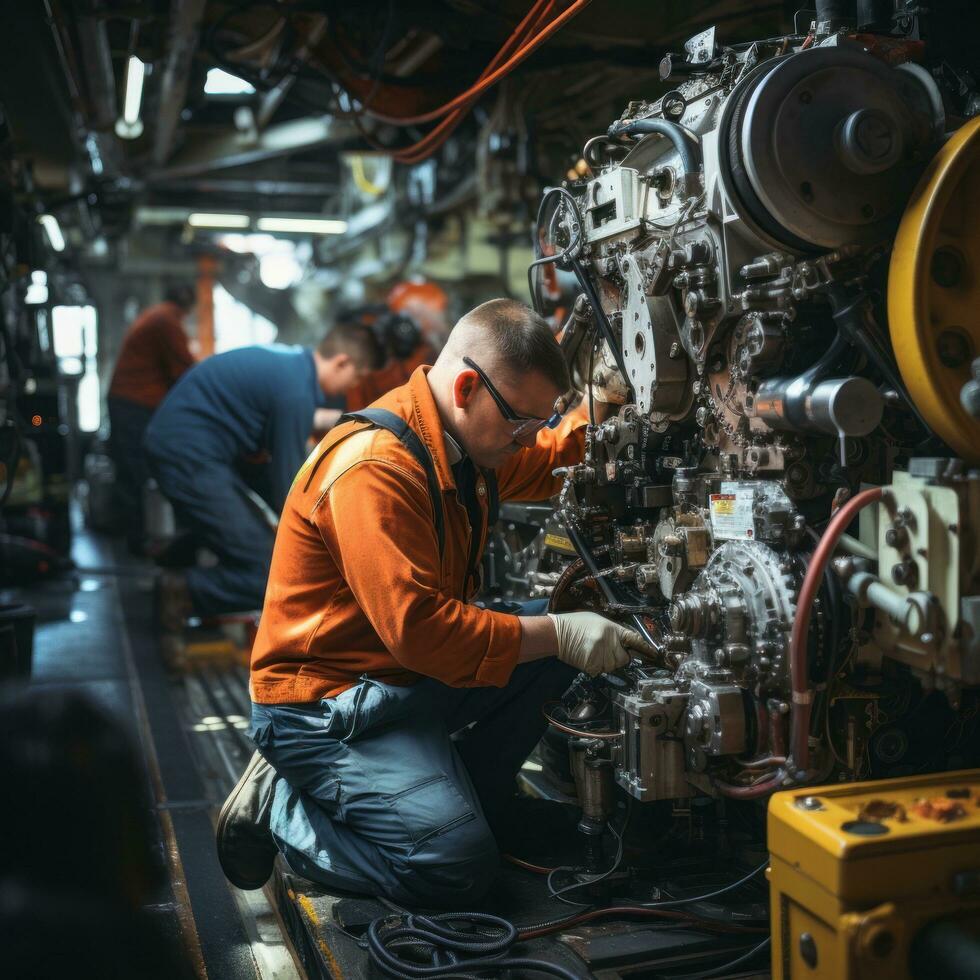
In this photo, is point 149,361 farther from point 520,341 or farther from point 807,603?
point 807,603

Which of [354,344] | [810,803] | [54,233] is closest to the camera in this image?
[810,803]

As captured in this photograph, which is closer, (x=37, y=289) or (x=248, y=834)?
(x=248, y=834)

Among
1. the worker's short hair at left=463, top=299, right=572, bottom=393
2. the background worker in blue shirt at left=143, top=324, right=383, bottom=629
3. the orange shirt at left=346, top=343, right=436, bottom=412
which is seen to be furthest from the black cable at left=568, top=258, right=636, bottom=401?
the orange shirt at left=346, top=343, right=436, bottom=412

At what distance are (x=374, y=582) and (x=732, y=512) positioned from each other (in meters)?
0.75

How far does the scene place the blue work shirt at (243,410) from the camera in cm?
497

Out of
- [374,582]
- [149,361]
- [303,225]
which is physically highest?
[303,225]

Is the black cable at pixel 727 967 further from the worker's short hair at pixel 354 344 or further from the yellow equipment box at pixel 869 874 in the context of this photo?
the worker's short hair at pixel 354 344

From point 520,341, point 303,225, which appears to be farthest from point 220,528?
point 303,225

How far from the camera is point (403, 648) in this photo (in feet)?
7.35

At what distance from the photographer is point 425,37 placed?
4.27 metres

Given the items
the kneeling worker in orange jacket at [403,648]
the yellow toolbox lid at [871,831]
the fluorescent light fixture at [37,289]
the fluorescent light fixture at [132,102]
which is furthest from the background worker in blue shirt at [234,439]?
the yellow toolbox lid at [871,831]

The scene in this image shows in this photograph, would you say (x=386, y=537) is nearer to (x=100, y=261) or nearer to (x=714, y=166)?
(x=714, y=166)

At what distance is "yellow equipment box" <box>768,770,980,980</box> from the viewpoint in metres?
1.54

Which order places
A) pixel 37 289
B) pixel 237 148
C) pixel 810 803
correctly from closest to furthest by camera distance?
pixel 810 803 < pixel 37 289 < pixel 237 148
